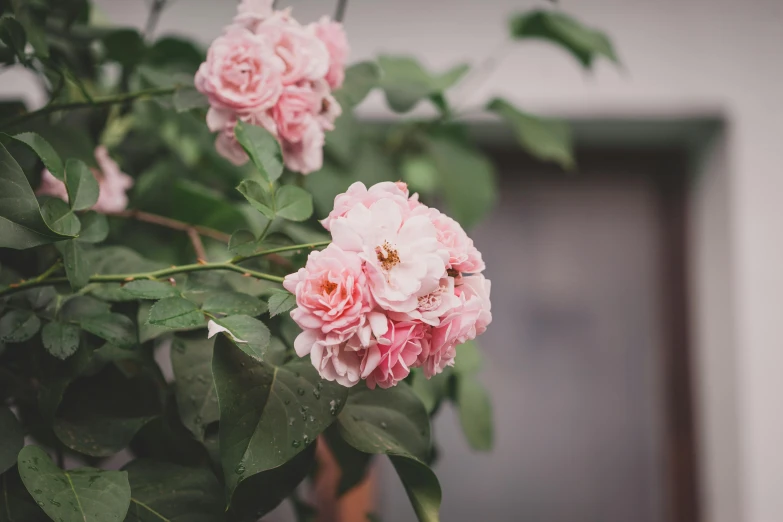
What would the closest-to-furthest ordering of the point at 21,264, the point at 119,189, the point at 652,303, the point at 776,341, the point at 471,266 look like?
the point at 471,266 < the point at 21,264 < the point at 119,189 < the point at 776,341 < the point at 652,303

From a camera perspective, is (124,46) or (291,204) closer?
(291,204)

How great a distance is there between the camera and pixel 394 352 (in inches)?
11.0

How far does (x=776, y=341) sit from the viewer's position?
1.17m

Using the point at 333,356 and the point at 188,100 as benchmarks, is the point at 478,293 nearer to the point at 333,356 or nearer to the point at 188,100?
the point at 333,356

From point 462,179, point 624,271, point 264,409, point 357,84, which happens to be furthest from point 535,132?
Answer: point 624,271

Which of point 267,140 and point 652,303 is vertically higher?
point 267,140

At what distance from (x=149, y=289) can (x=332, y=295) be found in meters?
0.11

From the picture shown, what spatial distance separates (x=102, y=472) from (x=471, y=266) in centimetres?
21

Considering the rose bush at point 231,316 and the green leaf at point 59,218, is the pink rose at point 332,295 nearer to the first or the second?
the rose bush at point 231,316

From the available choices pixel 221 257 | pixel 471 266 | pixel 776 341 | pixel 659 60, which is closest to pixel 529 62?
pixel 659 60

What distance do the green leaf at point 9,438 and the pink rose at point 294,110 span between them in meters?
0.22

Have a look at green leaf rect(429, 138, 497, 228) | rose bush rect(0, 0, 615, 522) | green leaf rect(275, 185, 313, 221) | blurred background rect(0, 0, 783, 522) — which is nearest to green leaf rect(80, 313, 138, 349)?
rose bush rect(0, 0, 615, 522)

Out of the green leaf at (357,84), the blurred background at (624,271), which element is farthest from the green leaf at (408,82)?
the blurred background at (624,271)

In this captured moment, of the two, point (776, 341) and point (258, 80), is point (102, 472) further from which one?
point (776, 341)
